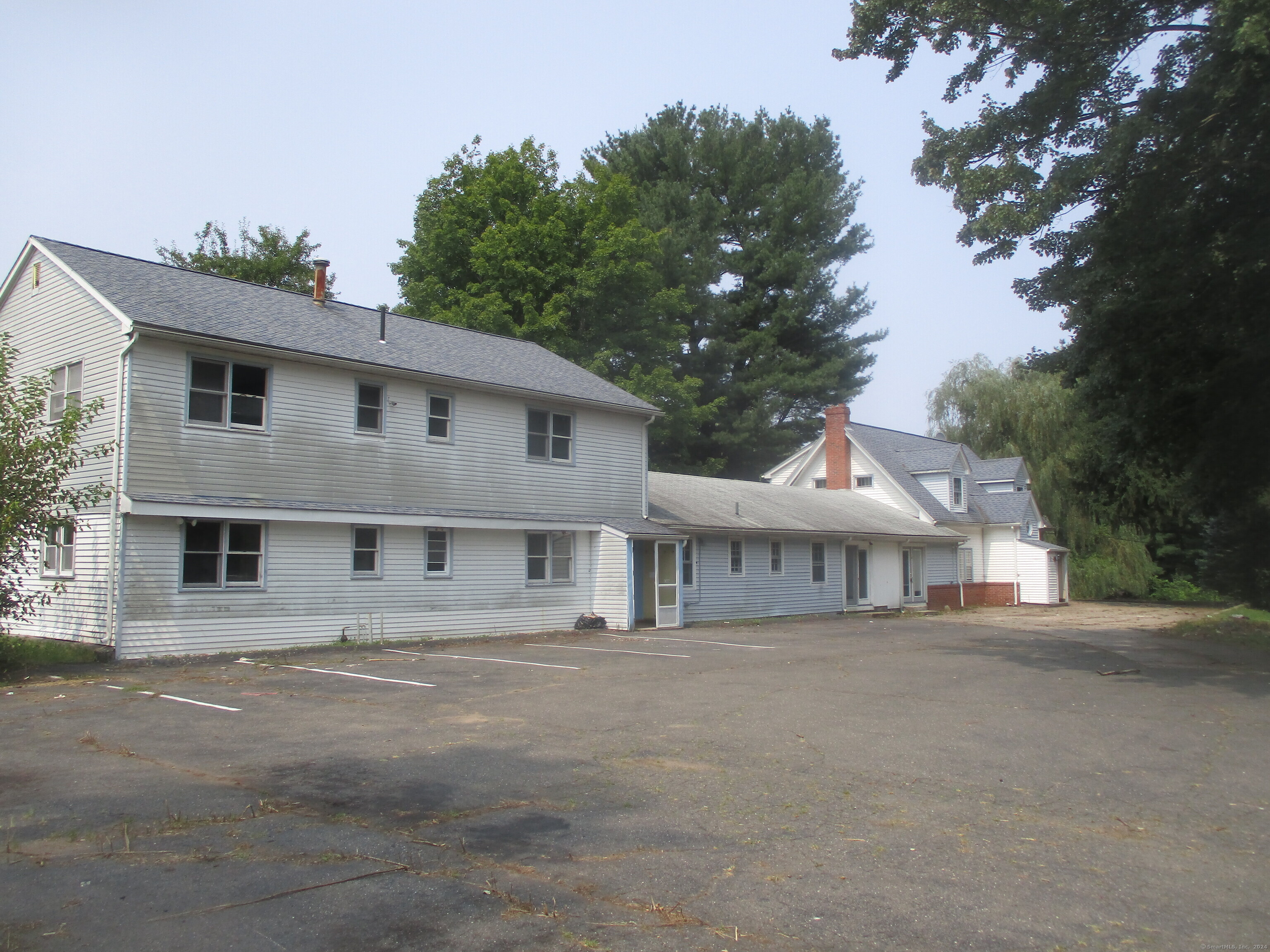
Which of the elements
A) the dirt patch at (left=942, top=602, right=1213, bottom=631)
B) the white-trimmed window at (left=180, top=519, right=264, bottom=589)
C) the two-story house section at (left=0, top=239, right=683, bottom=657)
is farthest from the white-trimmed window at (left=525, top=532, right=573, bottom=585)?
the dirt patch at (left=942, top=602, right=1213, bottom=631)

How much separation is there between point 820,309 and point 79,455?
134 ft

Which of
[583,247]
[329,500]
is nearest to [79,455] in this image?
[329,500]

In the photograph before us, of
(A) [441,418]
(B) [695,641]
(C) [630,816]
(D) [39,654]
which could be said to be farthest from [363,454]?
(C) [630,816]

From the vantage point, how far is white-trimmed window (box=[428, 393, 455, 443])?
2211 centimetres

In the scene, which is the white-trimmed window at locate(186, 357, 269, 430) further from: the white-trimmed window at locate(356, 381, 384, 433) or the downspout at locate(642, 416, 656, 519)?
A: the downspout at locate(642, 416, 656, 519)

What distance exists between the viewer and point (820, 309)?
2061 inches

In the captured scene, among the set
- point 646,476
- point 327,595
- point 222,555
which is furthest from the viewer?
point 646,476

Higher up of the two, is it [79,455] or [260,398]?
[260,398]

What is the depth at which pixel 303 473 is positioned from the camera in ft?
64.2

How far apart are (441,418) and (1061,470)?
3277 centimetres

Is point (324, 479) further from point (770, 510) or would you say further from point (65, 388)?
point (770, 510)

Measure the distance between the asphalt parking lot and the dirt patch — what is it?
15298 mm

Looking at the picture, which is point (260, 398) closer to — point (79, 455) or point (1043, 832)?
point (79, 455)

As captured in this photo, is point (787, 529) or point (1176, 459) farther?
point (787, 529)
